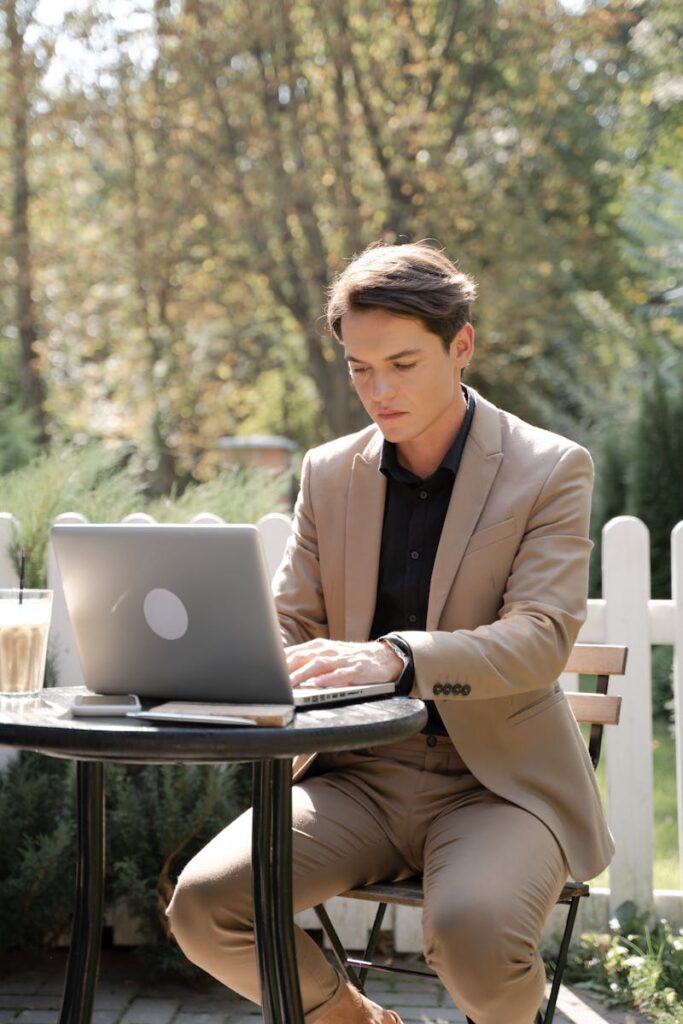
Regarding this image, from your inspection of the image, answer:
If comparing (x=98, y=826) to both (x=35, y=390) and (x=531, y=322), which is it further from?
(x=531, y=322)

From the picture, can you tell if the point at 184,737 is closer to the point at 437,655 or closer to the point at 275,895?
the point at 275,895

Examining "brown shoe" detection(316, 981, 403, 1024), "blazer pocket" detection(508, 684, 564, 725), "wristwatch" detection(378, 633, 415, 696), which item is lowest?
"brown shoe" detection(316, 981, 403, 1024)

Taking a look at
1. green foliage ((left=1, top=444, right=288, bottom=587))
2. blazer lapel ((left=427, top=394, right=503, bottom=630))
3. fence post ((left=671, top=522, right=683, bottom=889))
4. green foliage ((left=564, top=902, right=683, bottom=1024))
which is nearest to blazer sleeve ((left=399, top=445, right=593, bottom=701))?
blazer lapel ((left=427, top=394, right=503, bottom=630))

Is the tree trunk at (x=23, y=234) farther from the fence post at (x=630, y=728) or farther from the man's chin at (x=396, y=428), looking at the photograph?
the man's chin at (x=396, y=428)

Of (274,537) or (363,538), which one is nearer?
(363,538)

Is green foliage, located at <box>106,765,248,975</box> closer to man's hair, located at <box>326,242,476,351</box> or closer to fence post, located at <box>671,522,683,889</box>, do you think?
fence post, located at <box>671,522,683,889</box>

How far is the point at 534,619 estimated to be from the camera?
2.56m

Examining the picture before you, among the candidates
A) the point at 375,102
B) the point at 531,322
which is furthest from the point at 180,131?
the point at 531,322

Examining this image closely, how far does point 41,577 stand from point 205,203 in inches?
406

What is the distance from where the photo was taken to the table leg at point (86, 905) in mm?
2232

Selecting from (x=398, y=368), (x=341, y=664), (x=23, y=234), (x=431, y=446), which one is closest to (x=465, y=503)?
(x=431, y=446)

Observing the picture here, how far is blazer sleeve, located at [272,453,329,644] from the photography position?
2.93 m

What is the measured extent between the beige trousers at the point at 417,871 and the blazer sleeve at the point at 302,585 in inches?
11.6

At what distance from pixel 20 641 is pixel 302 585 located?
33.6 inches
